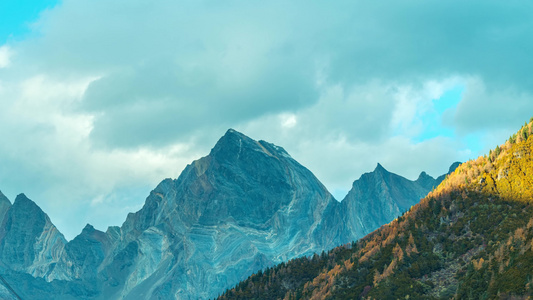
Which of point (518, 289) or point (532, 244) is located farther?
point (532, 244)

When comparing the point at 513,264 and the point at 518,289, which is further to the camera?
the point at 513,264

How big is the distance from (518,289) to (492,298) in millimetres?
7531

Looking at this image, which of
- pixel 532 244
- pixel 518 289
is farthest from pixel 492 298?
pixel 532 244

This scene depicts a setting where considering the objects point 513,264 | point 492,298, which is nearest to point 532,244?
point 513,264

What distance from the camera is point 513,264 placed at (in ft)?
655

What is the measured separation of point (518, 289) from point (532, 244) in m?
18.1

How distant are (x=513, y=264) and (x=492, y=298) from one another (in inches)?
609

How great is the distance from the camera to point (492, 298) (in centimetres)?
18875

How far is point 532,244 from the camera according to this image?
197m

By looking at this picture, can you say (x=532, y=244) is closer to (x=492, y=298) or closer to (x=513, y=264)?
(x=513, y=264)

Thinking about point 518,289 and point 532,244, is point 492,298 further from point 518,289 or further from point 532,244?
point 532,244
